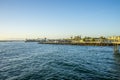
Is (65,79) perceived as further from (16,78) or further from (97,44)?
(97,44)

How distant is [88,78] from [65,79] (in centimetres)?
328

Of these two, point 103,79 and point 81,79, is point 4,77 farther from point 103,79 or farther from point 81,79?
point 103,79

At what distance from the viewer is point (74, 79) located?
73.3 ft

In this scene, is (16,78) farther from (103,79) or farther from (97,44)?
(97,44)

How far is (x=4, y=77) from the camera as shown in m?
23.3

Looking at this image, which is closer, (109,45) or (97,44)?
(109,45)

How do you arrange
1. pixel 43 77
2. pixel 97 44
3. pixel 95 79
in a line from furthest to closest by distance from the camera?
pixel 97 44 < pixel 43 77 < pixel 95 79

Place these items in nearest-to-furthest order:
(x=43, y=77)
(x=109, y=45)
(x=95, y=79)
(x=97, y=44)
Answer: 1. (x=95, y=79)
2. (x=43, y=77)
3. (x=109, y=45)
4. (x=97, y=44)

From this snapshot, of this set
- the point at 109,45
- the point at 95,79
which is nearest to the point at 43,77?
the point at 95,79

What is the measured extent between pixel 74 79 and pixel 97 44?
9288cm

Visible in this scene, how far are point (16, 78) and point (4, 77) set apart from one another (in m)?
2.03

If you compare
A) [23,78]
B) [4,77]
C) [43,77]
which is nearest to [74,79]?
[43,77]

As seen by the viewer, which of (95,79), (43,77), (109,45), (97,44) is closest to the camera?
(95,79)

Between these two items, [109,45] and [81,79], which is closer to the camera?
[81,79]
